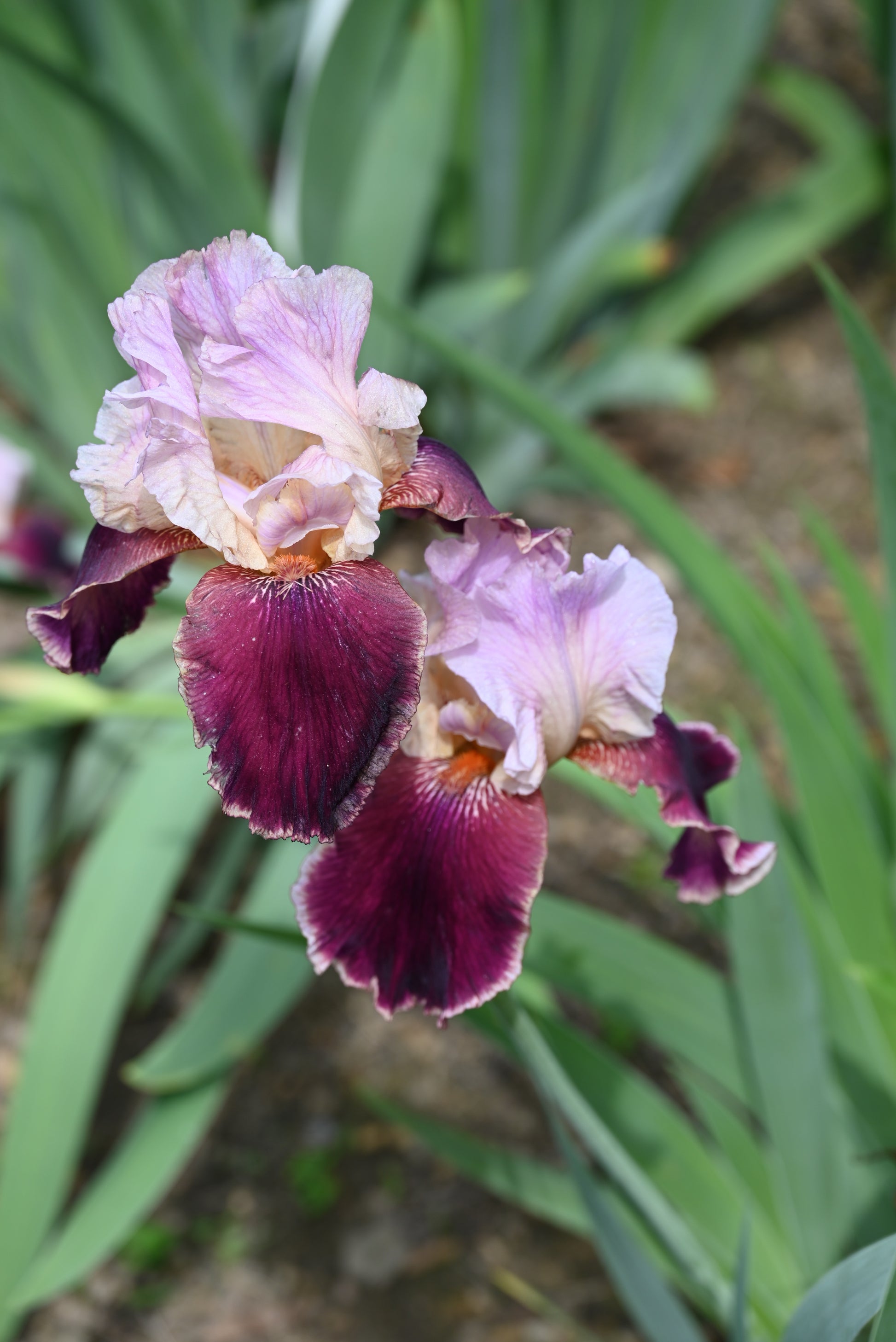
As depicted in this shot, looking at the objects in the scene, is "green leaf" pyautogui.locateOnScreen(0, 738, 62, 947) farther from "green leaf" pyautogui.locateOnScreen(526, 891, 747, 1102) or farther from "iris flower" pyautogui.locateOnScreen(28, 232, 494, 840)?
"iris flower" pyautogui.locateOnScreen(28, 232, 494, 840)

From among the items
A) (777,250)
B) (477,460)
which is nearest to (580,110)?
(777,250)

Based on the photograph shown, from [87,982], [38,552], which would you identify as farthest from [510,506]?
[87,982]

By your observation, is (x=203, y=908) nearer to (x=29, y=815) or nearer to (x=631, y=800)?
(x=29, y=815)

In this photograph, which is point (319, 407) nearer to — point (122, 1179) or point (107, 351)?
point (122, 1179)

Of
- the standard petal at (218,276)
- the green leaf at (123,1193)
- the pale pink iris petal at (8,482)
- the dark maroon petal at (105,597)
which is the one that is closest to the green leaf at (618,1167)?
the dark maroon petal at (105,597)

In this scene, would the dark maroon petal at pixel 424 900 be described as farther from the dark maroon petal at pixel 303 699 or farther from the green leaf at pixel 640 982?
the green leaf at pixel 640 982

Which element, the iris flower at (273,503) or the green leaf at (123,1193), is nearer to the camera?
the iris flower at (273,503)

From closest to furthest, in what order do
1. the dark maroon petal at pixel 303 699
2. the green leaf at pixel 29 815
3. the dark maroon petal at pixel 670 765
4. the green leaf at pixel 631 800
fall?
the dark maroon petal at pixel 303 699, the dark maroon petal at pixel 670 765, the green leaf at pixel 631 800, the green leaf at pixel 29 815
